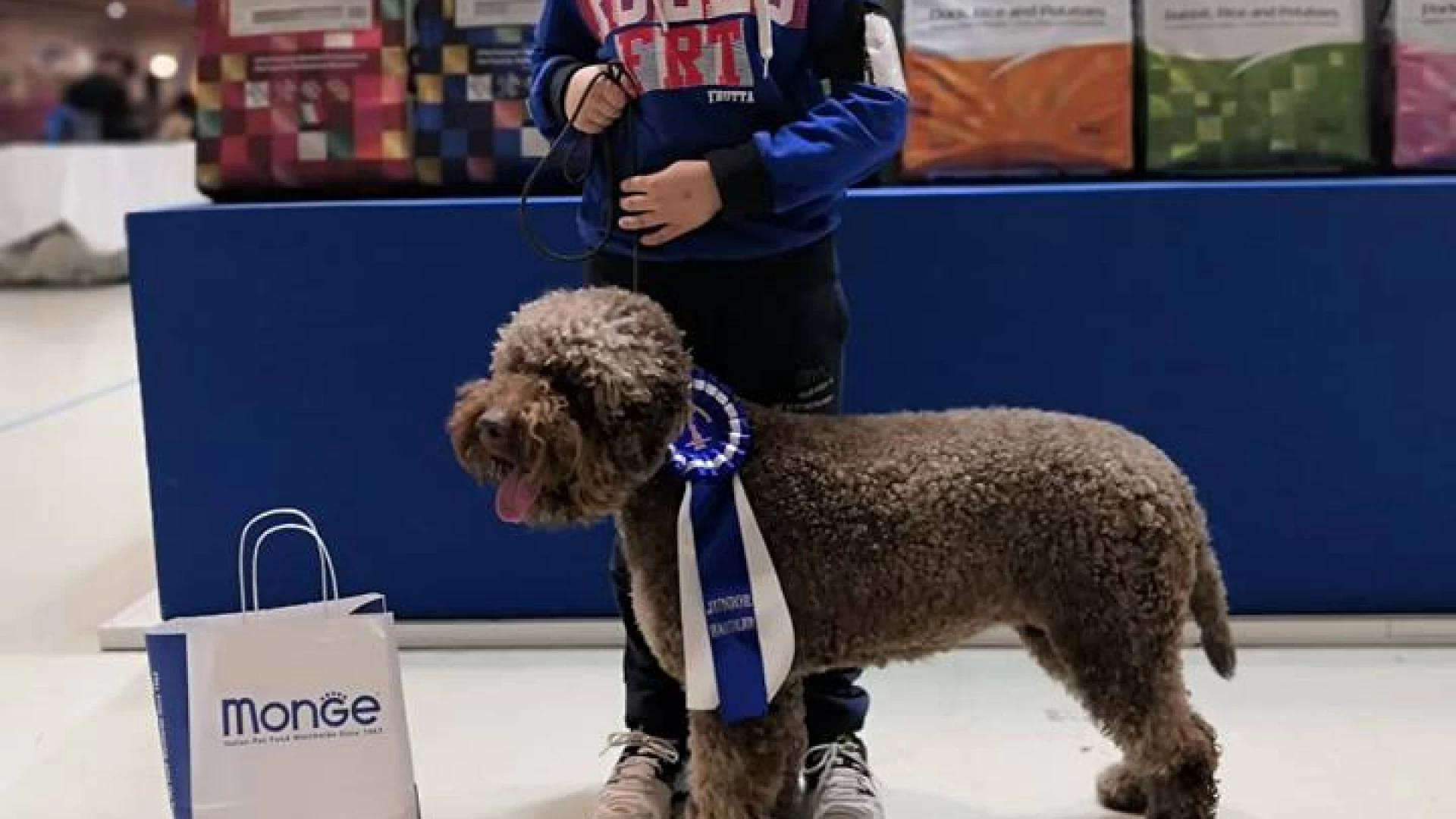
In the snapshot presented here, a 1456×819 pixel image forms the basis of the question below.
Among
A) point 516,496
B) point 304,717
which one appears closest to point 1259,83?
point 516,496

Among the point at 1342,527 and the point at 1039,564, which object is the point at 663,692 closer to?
the point at 1039,564

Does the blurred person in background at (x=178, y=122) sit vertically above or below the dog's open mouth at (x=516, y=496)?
above

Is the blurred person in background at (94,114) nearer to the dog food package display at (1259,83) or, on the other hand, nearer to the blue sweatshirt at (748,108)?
the dog food package display at (1259,83)

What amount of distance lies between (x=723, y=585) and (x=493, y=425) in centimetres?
36

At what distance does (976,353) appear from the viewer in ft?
8.64

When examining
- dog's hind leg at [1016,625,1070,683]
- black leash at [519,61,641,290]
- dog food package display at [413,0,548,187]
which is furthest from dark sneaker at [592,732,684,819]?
dog food package display at [413,0,548,187]

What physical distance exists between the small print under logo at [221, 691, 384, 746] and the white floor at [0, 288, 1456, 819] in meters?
0.41

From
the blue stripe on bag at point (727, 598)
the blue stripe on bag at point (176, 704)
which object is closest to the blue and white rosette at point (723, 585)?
the blue stripe on bag at point (727, 598)

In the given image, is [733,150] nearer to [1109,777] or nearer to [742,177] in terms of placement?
[742,177]

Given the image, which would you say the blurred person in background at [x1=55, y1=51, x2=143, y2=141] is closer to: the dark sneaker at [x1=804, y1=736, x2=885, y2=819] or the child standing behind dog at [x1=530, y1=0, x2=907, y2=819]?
the child standing behind dog at [x1=530, y1=0, x2=907, y2=819]

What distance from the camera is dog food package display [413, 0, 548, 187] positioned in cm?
278

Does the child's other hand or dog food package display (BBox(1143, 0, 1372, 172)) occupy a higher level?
dog food package display (BBox(1143, 0, 1372, 172))

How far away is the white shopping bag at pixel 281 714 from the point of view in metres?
1.76

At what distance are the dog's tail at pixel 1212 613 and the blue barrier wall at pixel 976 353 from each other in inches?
31.7
